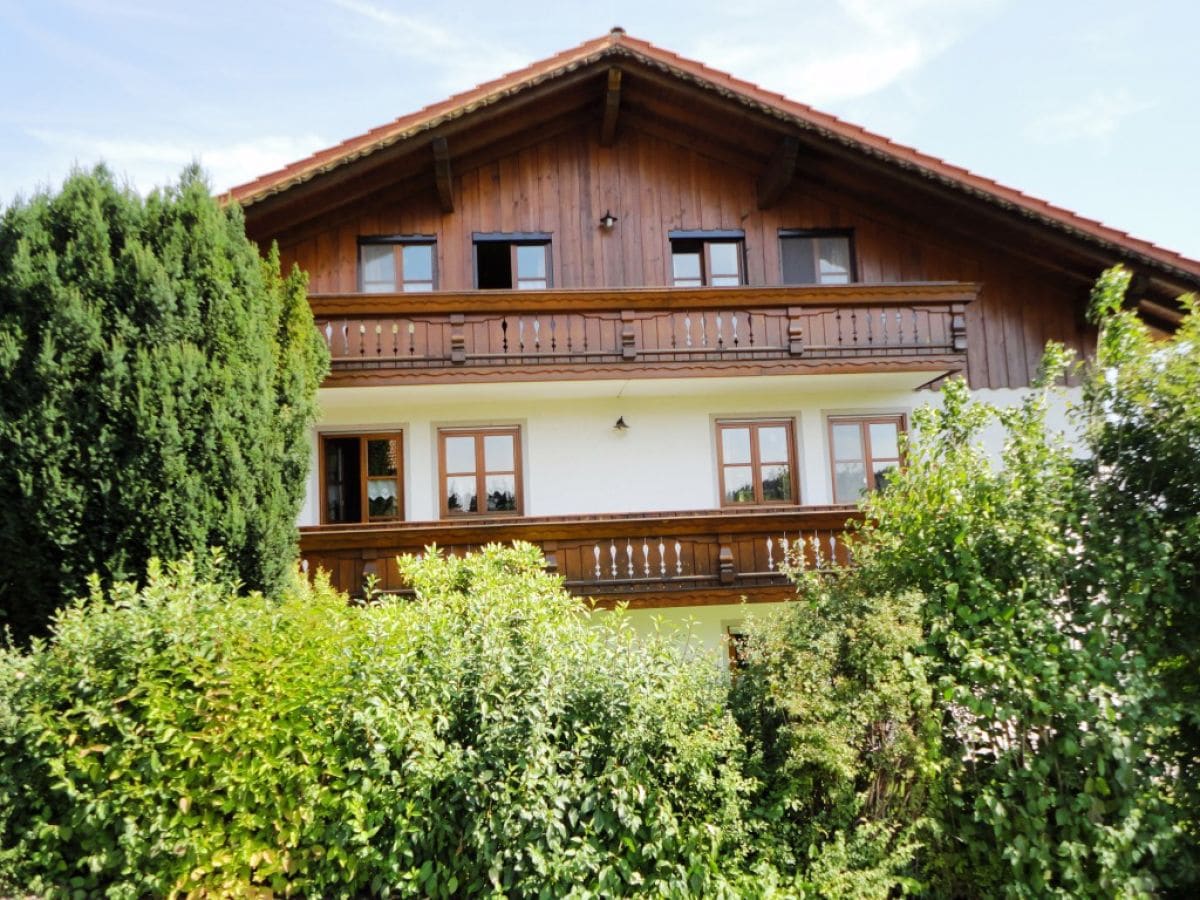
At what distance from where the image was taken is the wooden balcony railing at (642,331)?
12.2m

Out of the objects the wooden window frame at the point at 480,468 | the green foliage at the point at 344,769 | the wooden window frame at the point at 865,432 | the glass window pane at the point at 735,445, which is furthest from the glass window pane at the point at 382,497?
the wooden window frame at the point at 865,432

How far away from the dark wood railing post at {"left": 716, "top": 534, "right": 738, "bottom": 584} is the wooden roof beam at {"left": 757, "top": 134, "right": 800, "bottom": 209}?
5959 millimetres

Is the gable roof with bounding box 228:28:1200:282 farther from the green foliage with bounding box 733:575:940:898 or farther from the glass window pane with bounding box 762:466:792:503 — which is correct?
the green foliage with bounding box 733:575:940:898

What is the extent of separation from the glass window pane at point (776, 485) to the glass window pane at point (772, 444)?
197 millimetres

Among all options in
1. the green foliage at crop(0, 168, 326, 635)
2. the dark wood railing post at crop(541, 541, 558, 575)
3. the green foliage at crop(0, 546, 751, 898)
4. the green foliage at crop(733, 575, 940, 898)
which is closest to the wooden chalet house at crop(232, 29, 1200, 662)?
the dark wood railing post at crop(541, 541, 558, 575)

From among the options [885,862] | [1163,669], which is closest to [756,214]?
[1163,669]

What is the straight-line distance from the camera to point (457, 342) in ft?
40.0

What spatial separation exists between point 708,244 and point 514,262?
3.23 meters

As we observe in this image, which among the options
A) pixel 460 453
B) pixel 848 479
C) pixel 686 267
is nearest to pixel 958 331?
pixel 848 479

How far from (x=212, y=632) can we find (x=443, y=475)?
7042mm

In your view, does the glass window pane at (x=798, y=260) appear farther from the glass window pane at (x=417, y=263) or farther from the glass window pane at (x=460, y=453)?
the glass window pane at (x=460, y=453)

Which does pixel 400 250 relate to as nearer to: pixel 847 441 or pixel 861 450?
pixel 847 441

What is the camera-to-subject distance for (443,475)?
43.5 feet

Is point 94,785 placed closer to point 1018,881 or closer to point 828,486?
point 1018,881
